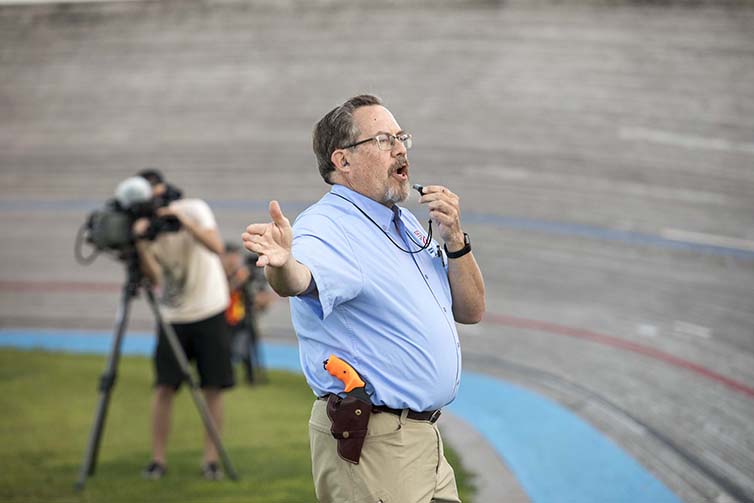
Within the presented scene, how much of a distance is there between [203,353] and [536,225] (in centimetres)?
760

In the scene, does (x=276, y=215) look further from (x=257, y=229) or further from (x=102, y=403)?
(x=102, y=403)

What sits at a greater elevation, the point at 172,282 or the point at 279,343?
the point at 172,282

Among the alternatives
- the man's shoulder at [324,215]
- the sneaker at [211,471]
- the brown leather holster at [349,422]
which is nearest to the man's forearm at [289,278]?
the man's shoulder at [324,215]

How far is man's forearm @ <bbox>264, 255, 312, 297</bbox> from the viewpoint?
10.5ft

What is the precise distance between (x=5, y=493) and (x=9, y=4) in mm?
17517

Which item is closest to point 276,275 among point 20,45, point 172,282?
point 172,282

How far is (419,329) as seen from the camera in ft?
12.0

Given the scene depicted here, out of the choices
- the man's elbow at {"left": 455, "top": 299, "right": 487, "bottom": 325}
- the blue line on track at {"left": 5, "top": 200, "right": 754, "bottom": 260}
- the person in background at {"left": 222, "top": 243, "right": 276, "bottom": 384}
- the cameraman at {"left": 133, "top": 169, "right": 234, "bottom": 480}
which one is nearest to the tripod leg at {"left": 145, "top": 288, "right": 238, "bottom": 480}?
the cameraman at {"left": 133, "top": 169, "right": 234, "bottom": 480}

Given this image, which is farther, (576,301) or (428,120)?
(428,120)

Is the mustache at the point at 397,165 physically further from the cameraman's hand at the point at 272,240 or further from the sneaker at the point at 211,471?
the sneaker at the point at 211,471

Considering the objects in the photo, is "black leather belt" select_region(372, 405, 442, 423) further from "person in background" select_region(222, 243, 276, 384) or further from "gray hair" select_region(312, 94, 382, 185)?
"person in background" select_region(222, 243, 276, 384)

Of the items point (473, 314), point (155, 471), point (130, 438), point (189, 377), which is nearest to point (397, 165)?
point (473, 314)

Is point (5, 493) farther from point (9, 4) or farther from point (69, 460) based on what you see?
point (9, 4)

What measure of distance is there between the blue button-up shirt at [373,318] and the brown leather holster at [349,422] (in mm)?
53
